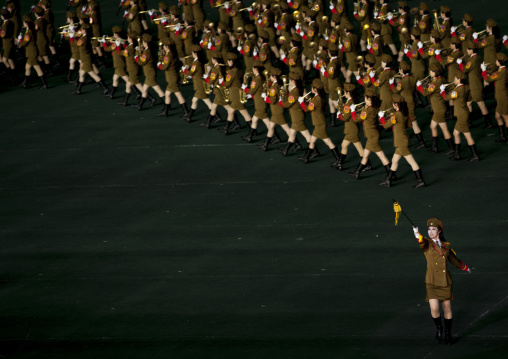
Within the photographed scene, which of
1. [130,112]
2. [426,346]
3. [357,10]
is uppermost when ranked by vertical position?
[357,10]

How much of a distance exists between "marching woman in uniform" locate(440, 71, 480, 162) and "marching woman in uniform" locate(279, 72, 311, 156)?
2389mm

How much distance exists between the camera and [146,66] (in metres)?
21.5

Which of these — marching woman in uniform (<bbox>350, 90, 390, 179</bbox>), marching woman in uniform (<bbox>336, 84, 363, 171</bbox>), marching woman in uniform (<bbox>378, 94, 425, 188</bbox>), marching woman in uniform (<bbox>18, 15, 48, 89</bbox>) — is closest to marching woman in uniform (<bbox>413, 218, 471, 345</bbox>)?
marching woman in uniform (<bbox>378, 94, 425, 188</bbox>)

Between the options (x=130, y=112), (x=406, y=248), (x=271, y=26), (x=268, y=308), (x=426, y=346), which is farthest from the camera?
(x=271, y=26)

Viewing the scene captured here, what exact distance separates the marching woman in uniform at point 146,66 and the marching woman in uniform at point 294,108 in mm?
3560

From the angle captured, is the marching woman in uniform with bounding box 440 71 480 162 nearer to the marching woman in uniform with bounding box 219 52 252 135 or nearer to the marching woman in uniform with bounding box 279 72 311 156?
the marching woman in uniform with bounding box 279 72 311 156

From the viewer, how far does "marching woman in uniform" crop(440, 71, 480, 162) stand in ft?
59.2

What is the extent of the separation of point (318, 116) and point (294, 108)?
49 centimetres

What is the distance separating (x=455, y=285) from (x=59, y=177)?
768 centimetres

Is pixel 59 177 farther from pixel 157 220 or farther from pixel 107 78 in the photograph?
pixel 107 78

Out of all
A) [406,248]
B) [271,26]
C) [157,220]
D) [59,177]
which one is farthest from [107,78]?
[406,248]

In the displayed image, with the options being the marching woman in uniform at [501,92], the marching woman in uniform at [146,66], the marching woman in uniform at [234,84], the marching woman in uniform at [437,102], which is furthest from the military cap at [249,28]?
A: the marching woman in uniform at [501,92]

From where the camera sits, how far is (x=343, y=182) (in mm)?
17953

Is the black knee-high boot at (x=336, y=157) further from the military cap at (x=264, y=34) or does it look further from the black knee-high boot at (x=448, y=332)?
the black knee-high boot at (x=448, y=332)
